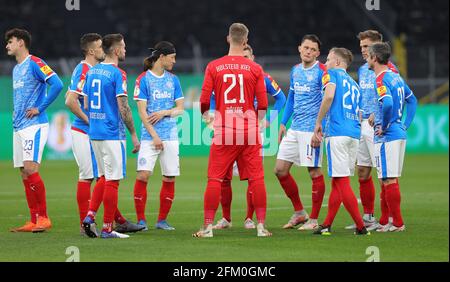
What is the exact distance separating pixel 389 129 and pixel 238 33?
239 centimetres

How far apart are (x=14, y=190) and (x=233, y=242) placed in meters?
9.20

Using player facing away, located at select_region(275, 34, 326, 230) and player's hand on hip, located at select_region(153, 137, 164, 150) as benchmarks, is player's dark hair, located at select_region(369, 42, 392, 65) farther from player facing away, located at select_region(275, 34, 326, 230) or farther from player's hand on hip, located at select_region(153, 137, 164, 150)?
player's hand on hip, located at select_region(153, 137, 164, 150)

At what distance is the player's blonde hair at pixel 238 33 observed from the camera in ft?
34.5

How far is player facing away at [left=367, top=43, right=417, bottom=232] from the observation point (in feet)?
37.1

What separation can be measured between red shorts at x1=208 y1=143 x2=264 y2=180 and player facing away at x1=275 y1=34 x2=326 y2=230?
53.9 inches

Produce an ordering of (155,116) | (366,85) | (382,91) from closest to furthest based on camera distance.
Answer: (382,91) → (155,116) → (366,85)

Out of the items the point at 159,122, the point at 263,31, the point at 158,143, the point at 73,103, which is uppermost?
the point at 263,31

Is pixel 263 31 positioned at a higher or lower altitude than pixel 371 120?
higher

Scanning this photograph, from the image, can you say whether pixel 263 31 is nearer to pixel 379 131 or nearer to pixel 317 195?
pixel 317 195

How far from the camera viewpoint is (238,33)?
1054 centimetres

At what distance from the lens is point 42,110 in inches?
473

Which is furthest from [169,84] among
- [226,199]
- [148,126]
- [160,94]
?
[226,199]

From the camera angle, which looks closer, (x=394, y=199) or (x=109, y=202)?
(x=109, y=202)

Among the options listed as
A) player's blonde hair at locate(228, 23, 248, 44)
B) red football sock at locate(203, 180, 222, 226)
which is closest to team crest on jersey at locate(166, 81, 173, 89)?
player's blonde hair at locate(228, 23, 248, 44)
